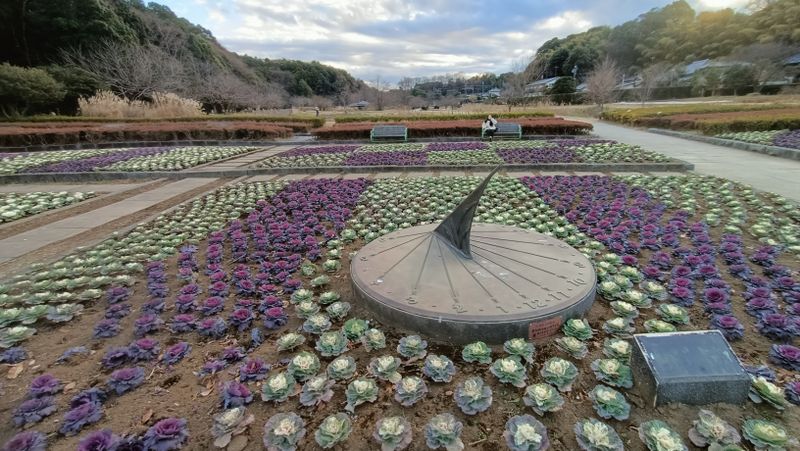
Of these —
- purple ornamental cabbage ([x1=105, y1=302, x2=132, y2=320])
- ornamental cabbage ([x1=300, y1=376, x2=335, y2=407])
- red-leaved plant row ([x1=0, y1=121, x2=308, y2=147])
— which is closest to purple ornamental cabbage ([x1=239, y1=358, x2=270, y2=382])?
ornamental cabbage ([x1=300, y1=376, x2=335, y2=407])

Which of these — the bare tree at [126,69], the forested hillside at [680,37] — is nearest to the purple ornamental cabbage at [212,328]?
the bare tree at [126,69]

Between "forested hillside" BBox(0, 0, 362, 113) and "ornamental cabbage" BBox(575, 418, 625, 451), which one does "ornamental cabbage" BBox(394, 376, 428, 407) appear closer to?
"ornamental cabbage" BBox(575, 418, 625, 451)

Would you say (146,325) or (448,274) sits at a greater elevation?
(448,274)

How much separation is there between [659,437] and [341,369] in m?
1.61

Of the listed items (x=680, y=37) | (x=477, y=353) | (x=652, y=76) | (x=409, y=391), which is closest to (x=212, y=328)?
(x=409, y=391)

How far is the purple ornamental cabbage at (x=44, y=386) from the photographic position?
219 cm

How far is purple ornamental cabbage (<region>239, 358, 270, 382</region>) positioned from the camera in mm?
2289

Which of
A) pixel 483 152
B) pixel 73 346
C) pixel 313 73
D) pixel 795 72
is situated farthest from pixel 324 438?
pixel 313 73

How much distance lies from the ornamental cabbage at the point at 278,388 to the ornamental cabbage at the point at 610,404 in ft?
5.39

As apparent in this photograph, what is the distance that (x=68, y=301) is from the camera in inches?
133

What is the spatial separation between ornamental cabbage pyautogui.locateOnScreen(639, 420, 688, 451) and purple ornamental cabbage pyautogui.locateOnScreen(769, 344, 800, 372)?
1.05 meters

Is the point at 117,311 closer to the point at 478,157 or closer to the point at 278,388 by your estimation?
the point at 278,388

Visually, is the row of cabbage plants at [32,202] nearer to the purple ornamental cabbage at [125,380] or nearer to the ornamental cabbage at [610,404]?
the purple ornamental cabbage at [125,380]

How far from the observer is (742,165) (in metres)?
8.59
